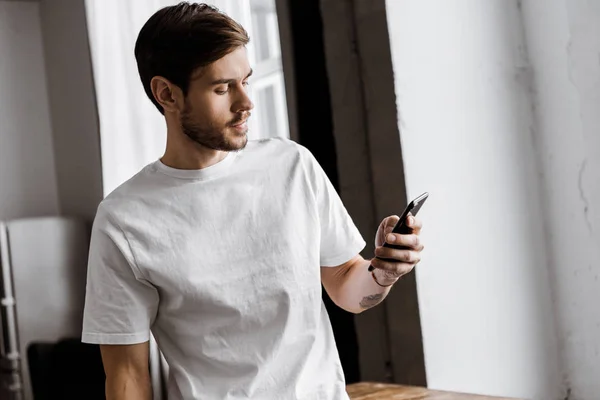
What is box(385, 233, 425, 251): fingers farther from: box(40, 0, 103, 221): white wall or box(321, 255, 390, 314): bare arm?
box(40, 0, 103, 221): white wall

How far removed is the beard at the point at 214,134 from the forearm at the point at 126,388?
1.43 feet

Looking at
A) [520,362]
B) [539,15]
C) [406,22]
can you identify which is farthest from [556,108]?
[520,362]

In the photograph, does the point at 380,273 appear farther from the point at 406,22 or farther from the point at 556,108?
the point at 556,108

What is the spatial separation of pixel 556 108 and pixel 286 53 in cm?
74

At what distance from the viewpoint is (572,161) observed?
2.12 metres

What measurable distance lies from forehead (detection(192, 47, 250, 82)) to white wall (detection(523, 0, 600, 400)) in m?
1.03

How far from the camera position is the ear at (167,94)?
4.75ft

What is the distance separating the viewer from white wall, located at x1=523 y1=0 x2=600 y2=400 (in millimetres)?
2047

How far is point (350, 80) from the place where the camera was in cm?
214

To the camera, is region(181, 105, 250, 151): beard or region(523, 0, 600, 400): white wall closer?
region(181, 105, 250, 151): beard

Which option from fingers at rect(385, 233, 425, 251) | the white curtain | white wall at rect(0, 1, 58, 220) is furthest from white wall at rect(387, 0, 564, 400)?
white wall at rect(0, 1, 58, 220)

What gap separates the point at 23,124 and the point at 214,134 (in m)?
0.52

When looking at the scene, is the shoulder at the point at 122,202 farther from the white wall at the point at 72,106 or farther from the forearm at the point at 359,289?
the forearm at the point at 359,289

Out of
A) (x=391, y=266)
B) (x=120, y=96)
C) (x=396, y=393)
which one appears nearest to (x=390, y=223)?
(x=391, y=266)
